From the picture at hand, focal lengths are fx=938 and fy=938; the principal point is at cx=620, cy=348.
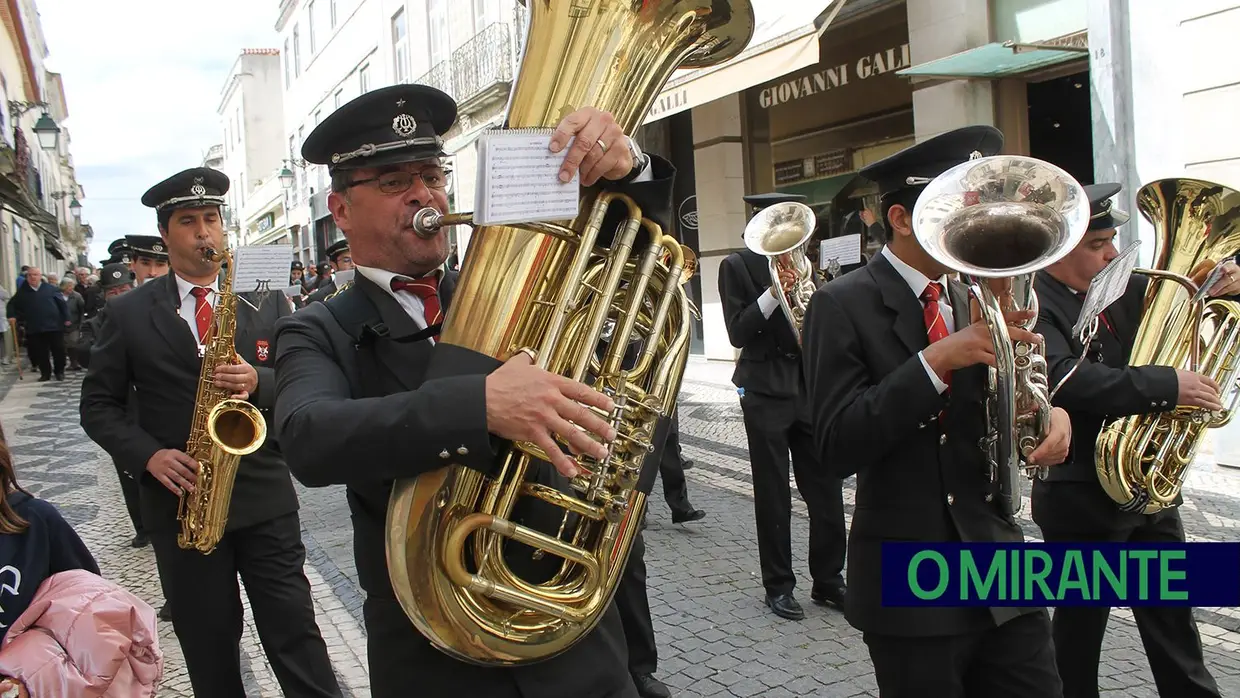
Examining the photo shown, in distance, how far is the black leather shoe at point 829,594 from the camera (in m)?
4.59

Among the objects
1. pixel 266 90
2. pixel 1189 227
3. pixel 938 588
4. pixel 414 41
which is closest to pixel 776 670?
pixel 938 588

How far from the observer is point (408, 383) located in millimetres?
1945

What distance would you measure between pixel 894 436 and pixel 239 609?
8.15 ft

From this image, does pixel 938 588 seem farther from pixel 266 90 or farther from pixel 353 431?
pixel 266 90

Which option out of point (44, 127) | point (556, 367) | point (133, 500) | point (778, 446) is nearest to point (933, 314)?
point (556, 367)

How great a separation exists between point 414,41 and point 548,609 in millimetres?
22719

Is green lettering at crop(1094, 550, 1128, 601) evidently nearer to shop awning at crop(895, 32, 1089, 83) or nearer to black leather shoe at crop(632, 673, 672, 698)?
black leather shoe at crop(632, 673, 672, 698)

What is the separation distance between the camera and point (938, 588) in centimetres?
226

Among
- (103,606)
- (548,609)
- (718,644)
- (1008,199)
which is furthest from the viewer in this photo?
(718,644)

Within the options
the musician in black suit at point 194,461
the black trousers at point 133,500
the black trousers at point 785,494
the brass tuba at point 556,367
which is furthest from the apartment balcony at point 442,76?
the brass tuba at point 556,367

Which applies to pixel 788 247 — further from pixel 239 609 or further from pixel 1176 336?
pixel 239 609

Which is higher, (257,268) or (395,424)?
(257,268)

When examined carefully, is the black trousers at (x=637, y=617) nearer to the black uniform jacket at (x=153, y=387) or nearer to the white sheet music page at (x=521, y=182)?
the black uniform jacket at (x=153, y=387)

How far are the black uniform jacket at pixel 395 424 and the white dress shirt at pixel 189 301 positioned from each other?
202 cm
